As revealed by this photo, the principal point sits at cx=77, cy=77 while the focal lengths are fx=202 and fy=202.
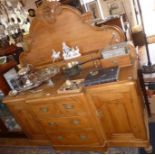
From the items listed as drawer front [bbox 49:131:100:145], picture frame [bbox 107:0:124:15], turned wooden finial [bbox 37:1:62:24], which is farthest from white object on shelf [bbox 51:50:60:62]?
picture frame [bbox 107:0:124:15]

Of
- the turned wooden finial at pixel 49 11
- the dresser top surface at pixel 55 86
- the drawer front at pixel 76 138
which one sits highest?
the turned wooden finial at pixel 49 11

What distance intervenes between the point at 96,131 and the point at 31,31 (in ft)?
4.19

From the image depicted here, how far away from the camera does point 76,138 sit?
212 cm

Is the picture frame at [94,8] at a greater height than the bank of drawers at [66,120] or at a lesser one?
greater

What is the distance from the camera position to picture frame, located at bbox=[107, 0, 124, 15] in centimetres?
321

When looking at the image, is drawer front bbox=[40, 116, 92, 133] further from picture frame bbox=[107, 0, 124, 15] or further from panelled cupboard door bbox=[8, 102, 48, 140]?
picture frame bbox=[107, 0, 124, 15]

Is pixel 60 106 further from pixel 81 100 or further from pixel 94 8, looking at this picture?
pixel 94 8

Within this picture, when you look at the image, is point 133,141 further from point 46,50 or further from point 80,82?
point 46,50

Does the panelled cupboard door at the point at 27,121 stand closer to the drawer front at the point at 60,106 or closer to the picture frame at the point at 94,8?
the drawer front at the point at 60,106

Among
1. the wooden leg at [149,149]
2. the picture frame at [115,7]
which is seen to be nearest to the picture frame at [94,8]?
the picture frame at [115,7]

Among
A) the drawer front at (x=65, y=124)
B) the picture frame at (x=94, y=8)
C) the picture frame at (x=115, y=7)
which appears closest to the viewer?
the drawer front at (x=65, y=124)

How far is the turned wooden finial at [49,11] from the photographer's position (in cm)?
201

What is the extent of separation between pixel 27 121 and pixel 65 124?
52 cm

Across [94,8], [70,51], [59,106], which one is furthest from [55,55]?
[94,8]
